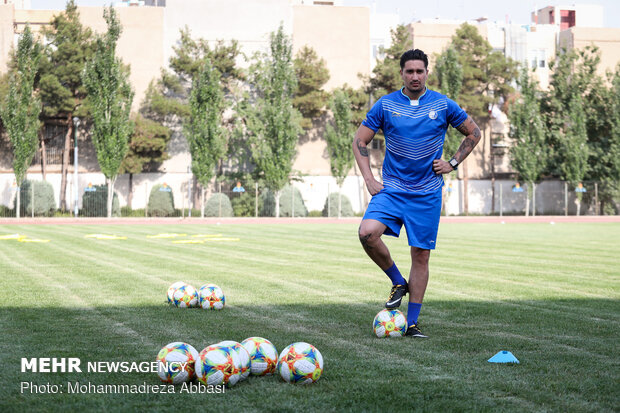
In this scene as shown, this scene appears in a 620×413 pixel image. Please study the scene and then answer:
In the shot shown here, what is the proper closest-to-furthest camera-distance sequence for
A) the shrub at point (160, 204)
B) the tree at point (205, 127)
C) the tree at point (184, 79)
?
the tree at point (205, 127) < the shrub at point (160, 204) < the tree at point (184, 79)

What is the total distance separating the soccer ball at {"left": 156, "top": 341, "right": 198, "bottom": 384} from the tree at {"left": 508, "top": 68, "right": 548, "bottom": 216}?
4992cm

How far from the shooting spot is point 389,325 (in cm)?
675

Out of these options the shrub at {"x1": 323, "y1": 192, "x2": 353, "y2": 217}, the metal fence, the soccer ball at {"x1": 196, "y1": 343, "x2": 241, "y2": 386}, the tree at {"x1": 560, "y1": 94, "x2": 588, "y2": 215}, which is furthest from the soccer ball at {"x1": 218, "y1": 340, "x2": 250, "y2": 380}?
the tree at {"x1": 560, "y1": 94, "x2": 588, "y2": 215}

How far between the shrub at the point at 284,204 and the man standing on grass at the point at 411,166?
131 feet

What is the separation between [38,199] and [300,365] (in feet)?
147

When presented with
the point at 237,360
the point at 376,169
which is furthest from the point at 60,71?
the point at 237,360

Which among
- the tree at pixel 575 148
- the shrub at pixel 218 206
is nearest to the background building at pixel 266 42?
the tree at pixel 575 148

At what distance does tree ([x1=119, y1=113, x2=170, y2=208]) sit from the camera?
163 feet

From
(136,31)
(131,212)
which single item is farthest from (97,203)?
(136,31)

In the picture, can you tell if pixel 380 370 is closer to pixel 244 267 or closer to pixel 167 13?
pixel 244 267

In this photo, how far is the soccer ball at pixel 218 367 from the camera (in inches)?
188

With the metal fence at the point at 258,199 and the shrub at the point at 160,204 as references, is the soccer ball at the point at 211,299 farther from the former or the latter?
the shrub at the point at 160,204

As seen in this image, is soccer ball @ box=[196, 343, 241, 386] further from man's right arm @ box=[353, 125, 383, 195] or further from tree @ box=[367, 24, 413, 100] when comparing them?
tree @ box=[367, 24, 413, 100]

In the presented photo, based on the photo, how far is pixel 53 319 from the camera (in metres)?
7.70
